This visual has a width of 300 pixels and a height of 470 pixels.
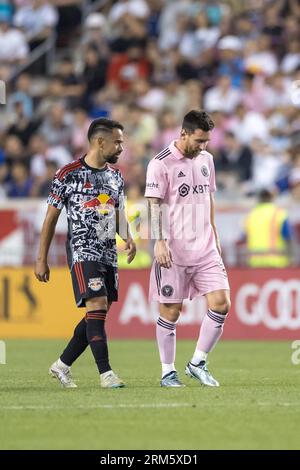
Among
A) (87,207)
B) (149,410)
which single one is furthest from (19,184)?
(149,410)

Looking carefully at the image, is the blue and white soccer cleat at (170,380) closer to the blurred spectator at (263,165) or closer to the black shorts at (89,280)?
the black shorts at (89,280)

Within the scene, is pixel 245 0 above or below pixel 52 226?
above

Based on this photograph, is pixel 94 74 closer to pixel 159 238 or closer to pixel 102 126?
pixel 102 126

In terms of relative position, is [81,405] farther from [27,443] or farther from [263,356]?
[263,356]

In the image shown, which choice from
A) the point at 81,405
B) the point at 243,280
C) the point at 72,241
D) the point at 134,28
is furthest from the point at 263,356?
the point at 134,28

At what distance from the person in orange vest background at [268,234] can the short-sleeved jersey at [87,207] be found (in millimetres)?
7261

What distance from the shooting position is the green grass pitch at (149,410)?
8.19m

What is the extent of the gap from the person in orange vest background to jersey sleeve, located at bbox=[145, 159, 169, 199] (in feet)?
23.6

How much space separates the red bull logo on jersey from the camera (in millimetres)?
11203

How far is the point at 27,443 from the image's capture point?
320 inches

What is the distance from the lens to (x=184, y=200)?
11266mm

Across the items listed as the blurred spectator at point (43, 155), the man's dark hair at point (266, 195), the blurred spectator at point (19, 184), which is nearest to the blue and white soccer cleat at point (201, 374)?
the man's dark hair at point (266, 195)

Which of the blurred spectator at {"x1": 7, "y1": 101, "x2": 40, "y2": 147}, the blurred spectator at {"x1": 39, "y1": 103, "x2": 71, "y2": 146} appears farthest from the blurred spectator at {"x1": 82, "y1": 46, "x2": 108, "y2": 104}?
the blurred spectator at {"x1": 7, "y1": 101, "x2": 40, "y2": 147}
